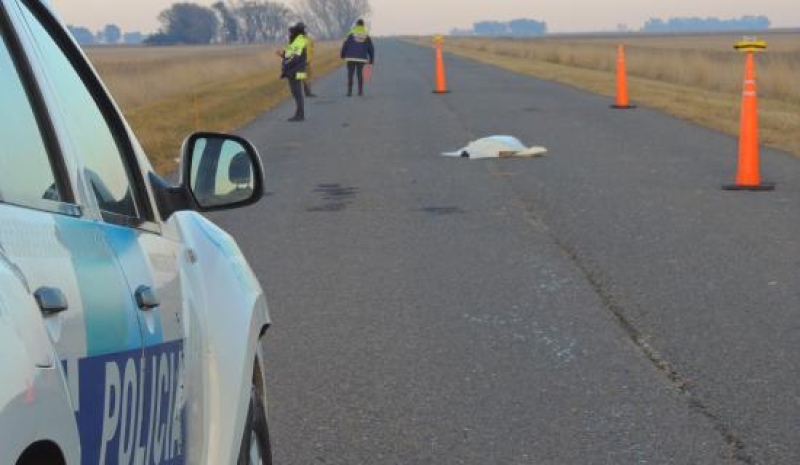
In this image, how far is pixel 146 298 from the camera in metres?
2.42

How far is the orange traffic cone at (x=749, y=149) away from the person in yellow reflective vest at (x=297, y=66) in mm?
10769

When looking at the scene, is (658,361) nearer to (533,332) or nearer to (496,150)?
(533,332)

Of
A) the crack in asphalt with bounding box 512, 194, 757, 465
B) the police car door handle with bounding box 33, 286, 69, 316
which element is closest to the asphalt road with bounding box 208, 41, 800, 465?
the crack in asphalt with bounding box 512, 194, 757, 465

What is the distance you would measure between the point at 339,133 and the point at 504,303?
11962mm

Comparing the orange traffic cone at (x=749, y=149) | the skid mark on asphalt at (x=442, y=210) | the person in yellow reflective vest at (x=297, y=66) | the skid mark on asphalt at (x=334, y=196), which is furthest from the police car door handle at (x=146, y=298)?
the person in yellow reflective vest at (x=297, y=66)

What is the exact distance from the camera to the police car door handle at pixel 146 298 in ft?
7.75

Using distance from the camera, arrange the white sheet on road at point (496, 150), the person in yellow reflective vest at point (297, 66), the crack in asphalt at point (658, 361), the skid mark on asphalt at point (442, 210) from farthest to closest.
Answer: the person in yellow reflective vest at point (297, 66) < the white sheet on road at point (496, 150) < the skid mark on asphalt at point (442, 210) < the crack in asphalt at point (658, 361)

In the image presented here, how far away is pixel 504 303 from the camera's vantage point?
7059 mm

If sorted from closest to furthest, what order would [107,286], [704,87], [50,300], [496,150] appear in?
[50,300]
[107,286]
[496,150]
[704,87]

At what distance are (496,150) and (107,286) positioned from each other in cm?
1313

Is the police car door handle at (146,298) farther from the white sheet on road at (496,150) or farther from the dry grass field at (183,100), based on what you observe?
the white sheet on road at (496,150)

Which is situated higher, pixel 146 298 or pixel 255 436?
pixel 146 298

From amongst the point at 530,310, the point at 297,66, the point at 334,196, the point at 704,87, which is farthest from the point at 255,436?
the point at 704,87

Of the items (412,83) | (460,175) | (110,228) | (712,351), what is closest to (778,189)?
(460,175)
